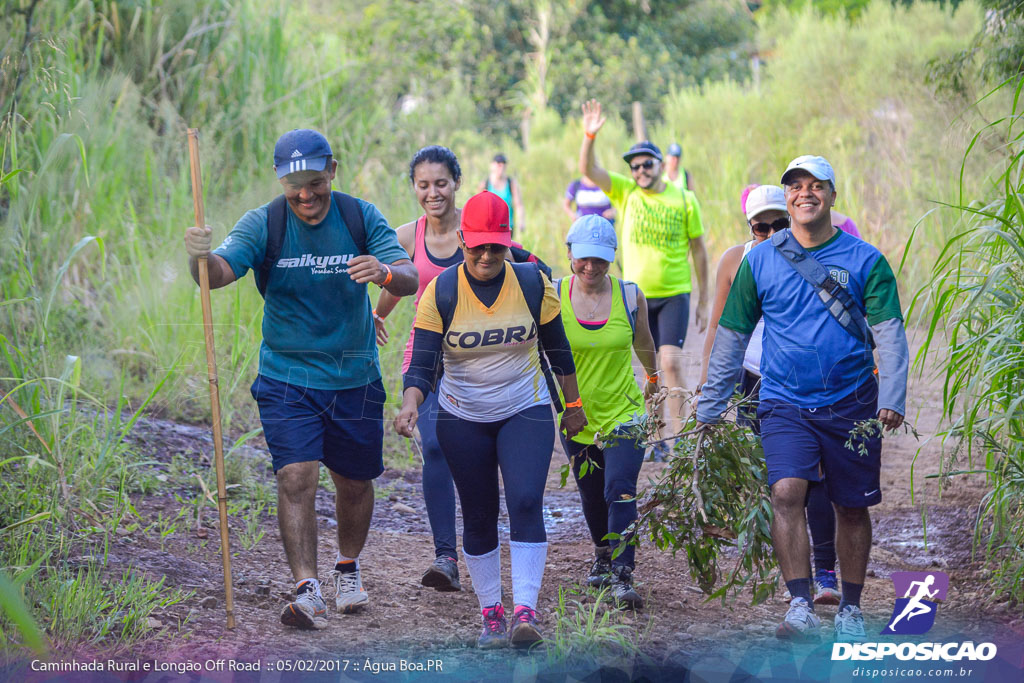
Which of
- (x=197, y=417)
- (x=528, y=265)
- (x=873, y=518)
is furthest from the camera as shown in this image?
(x=197, y=417)

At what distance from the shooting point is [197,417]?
784 cm

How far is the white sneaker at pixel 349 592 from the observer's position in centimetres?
500

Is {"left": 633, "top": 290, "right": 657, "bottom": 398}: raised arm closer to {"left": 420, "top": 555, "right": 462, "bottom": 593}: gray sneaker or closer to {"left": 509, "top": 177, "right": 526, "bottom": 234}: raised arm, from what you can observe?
{"left": 420, "top": 555, "right": 462, "bottom": 593}: gray sneaker

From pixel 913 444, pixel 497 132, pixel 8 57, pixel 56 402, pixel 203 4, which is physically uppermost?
pixel 497 132

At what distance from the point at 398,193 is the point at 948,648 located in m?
7.38

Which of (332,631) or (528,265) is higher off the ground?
(528,265)

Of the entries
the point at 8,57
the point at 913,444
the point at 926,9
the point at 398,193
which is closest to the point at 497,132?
the point at 926,9

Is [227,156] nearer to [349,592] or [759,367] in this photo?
[349,592]

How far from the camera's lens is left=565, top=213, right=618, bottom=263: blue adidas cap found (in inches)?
200

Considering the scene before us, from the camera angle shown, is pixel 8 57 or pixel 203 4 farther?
pixel 203 4

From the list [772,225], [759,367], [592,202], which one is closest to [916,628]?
[759,367]

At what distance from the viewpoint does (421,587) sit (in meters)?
5.53

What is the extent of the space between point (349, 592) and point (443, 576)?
0.50m

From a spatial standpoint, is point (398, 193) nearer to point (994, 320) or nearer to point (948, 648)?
point (994, 320)
